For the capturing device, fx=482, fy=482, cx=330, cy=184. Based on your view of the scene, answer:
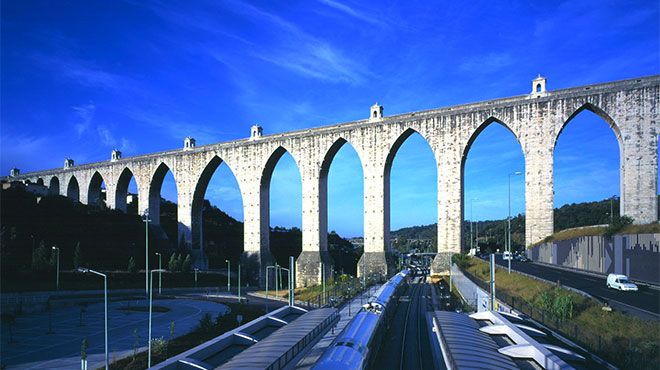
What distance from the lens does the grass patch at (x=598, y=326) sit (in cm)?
1248

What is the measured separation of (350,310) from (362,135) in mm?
27226

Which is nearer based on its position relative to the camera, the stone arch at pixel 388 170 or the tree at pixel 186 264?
the stone arch at pixel 388 170

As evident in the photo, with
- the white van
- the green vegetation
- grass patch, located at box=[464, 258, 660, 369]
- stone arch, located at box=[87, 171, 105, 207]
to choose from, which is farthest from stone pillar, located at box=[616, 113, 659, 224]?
stone arch, located at box=[87, 171, 105, 207]

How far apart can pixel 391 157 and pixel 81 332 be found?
30.4 m

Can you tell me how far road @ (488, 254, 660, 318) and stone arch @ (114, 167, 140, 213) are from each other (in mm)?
59488

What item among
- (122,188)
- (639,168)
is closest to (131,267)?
(122,188)

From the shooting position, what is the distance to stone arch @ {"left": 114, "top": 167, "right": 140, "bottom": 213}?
238ft

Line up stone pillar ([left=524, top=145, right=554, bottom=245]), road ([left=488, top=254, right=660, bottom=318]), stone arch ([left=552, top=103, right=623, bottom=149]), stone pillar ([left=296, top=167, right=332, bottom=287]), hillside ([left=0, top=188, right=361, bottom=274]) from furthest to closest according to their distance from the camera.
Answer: hillside ([left=0, top=188, right=361, bottom=274])
stone pillar ([left=296, top=167, right=332, bottom=287])
stone pillar ([left=524, top=145, right=554, bottom=245])
stone arch ([left=552, top=103, right=623, bottom=149])
road ([left=488, top=254, right=660, bottom=318])

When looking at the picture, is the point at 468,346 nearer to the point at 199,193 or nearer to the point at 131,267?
the point at 131,267

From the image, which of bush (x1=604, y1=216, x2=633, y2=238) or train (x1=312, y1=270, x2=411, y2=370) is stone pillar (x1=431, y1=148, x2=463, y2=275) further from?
train (x1=312, y1=270, x2=411, y2=370)

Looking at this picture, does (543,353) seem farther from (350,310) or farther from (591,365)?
(350,310)

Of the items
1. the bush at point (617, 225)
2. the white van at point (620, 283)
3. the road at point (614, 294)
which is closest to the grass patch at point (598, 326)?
the road at point (614, 294)

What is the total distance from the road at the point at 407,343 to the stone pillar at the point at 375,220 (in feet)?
40.7

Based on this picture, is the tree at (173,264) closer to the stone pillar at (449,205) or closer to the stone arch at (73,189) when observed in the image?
the stone pillar at (449,205)
